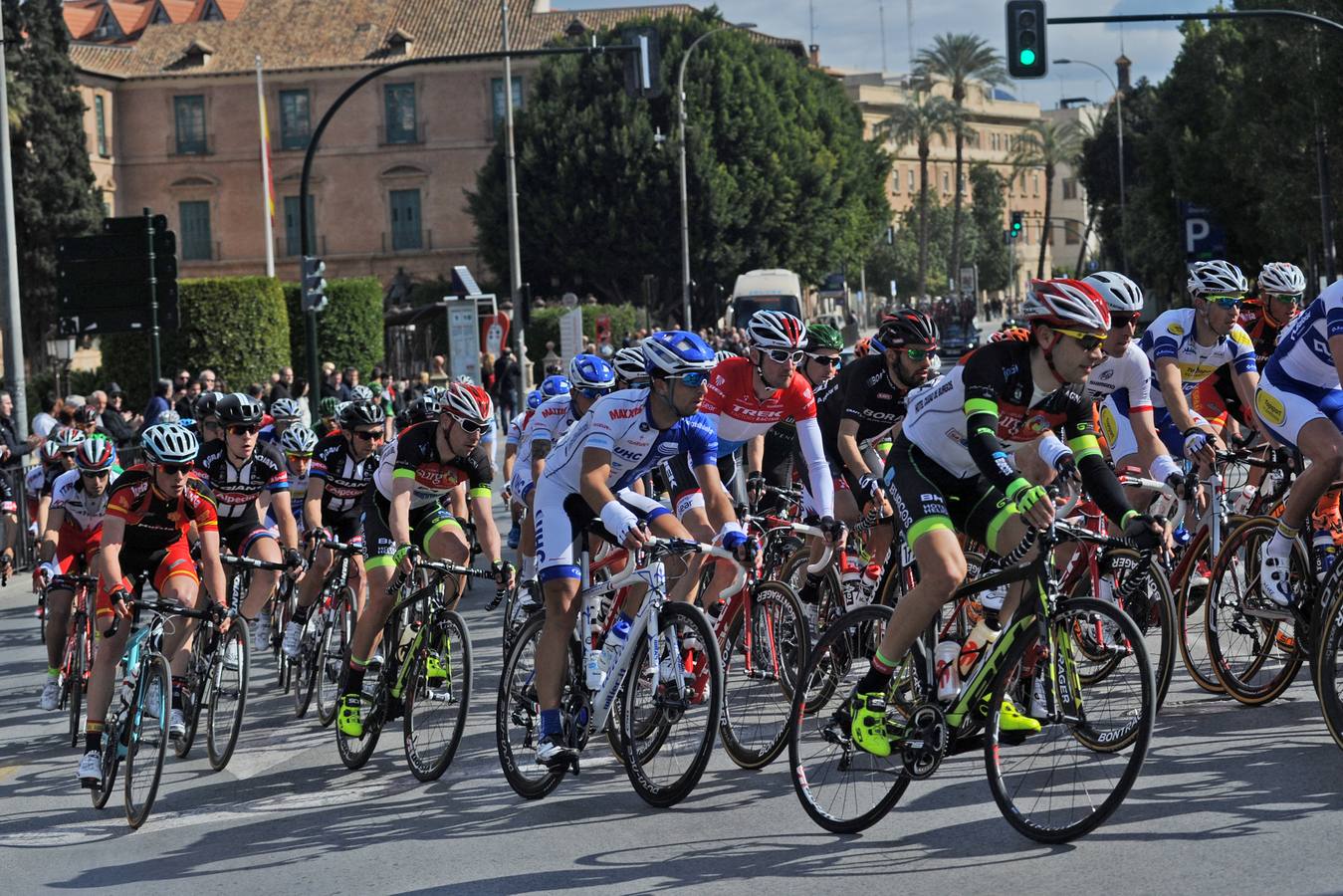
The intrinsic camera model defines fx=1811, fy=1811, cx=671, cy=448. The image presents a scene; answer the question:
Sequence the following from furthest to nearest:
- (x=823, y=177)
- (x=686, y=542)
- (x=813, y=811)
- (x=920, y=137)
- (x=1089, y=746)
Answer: (x=920, y=137) → (x=823, y=177) → (x=686, y=542) → (x=813, y=811) → (x=1089, y=746)

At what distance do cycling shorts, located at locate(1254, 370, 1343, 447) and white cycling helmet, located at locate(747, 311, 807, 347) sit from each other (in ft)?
7.12

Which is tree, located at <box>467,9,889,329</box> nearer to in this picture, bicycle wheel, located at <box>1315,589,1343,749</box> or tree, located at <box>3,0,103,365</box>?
tree, located at <box>3,0,103,365</box>

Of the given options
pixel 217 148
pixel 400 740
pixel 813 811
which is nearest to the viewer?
pixel 813 811

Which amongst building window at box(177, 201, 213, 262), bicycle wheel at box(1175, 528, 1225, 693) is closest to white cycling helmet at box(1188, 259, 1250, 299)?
bicycle wheel at box(1175, 528, 1225, 693)

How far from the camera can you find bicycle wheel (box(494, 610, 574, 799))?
745 centimetres

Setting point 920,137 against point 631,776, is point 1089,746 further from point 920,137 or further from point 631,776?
point 920,137

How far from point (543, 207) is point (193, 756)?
171ft

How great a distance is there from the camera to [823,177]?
6438cm

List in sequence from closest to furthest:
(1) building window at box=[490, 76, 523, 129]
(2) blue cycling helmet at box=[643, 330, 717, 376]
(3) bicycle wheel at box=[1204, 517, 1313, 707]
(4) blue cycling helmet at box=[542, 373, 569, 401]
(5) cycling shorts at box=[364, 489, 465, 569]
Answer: (2) blue cycling helmet at box=[643, 330, 717, 376], (3) bicycle wheel at box=[1204, 517, 1313, 707], (5) cycling shorts at box=[364, 489, 465, 569], (4) blue cycling helmet at box=[542, 373, 569, 401], (1) building window at box=[490, 76, 523, 129]

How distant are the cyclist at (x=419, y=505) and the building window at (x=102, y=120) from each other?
70.2m

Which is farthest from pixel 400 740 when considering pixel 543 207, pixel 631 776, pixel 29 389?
pixel 543 207

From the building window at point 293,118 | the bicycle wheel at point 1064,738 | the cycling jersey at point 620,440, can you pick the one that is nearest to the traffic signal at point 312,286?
the cycling jersey at point 620,440

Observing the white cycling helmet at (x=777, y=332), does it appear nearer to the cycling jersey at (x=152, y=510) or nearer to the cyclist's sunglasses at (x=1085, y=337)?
the cyclist's sunglasses at (x=1085, y=337)

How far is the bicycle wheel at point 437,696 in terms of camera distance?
26.1 feet
